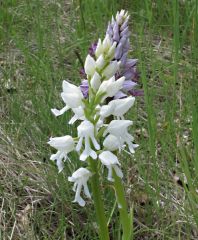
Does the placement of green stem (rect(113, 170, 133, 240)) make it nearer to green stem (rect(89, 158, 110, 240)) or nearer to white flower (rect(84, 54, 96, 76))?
green stem (rect(89, 158, 110, 240))

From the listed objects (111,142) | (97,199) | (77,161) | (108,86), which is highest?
(108,86)

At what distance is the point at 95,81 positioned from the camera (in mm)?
1298

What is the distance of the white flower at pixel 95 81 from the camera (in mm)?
1293

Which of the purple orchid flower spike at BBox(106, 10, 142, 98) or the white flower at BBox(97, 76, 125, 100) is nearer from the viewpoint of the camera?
the white flower at BBox(97, 76, 125, 100)

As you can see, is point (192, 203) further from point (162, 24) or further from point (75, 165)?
point (162, 24)

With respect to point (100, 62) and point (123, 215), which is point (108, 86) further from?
point (123, 215)

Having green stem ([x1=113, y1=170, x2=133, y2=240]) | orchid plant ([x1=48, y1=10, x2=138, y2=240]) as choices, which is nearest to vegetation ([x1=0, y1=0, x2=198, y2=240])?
green stem ([x1=113, y1=170, x2=133, y2=240])

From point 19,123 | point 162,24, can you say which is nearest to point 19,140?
point 19,123

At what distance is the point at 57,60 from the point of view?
328 cm

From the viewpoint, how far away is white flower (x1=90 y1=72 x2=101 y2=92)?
1293 mm

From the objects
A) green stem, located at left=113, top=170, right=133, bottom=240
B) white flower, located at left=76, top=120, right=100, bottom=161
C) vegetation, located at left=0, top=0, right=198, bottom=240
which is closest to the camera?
white flower, located at left=76, top=120, right=100, bottom=161

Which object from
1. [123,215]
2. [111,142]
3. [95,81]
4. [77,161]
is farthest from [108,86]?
[77,161]

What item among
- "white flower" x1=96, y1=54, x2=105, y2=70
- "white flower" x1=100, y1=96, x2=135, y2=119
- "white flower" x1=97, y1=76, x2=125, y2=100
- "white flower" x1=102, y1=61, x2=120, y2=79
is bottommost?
"white flower" x1=100, y1=96, x2=135, y2=119

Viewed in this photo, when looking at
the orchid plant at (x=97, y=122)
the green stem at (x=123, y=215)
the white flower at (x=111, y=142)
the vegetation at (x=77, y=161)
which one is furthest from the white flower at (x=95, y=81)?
the vegetation at (x=77, y=161)
